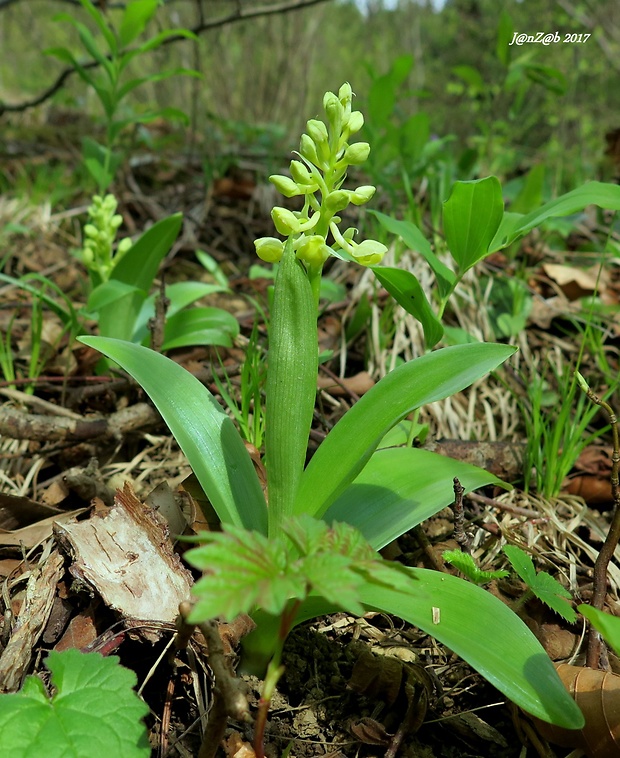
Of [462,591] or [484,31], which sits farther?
[484,31]

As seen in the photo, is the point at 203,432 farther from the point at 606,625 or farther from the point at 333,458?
the point at 606,625

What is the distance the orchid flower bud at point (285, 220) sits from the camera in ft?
4.26

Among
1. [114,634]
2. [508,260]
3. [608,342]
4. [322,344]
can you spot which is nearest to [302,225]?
[114,634]

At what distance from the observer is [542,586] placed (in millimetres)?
1386

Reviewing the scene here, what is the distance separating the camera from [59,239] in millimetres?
3848

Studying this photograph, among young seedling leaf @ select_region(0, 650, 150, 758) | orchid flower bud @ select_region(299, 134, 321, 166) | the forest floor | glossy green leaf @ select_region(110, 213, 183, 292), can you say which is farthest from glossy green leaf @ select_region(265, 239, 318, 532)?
glossy green leaf @ select_region(110, 213, 183, 292)

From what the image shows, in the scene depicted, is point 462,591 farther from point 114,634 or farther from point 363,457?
point 114,634

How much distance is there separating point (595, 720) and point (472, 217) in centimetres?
118

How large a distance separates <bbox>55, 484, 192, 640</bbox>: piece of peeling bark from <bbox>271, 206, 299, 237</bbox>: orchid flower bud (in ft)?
2.28

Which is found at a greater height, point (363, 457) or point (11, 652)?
point (363, 457)

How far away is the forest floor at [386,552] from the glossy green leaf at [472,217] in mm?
582

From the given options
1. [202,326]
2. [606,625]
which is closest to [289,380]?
[606,625]

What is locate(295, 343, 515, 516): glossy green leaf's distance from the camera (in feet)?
4.17

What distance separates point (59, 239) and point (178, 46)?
15.5 feet
